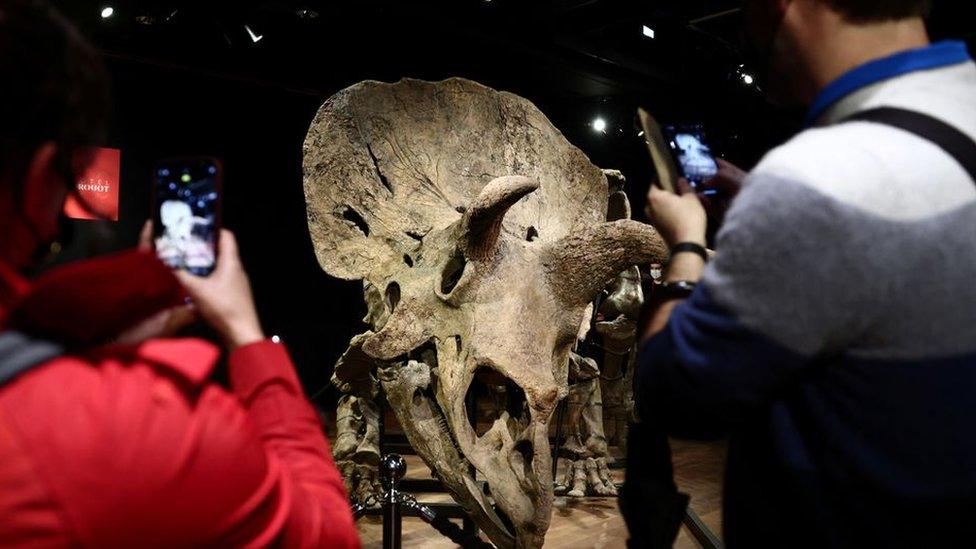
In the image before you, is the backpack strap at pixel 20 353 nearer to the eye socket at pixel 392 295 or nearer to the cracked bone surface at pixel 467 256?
the cracked bone surface at pixel 467 256

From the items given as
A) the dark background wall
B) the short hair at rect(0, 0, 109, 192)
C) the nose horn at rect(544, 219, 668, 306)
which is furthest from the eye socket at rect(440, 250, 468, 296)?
the short hair at rect(0, 0, 109, 192)

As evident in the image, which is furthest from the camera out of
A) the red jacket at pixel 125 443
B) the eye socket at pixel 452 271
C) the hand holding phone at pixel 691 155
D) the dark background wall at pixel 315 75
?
the dark background wall at pixel 315 75

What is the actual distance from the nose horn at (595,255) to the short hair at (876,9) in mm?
1696

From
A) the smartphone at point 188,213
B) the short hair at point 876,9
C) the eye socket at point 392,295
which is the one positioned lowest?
the eye socket at point 392,295

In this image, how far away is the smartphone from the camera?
101cm

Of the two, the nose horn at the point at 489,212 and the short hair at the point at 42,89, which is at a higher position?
the short hair at the point at 42,89

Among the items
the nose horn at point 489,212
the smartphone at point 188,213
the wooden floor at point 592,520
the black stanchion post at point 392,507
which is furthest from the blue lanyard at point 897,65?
the wooden floor at point 592,520

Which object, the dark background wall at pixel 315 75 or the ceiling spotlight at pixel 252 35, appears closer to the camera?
the ceiling spotlight at pixel 252 35

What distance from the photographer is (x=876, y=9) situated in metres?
1.09

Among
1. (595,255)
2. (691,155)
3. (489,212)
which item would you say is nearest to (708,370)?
(691,155)

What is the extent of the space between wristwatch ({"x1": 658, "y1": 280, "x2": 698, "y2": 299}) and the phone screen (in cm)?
26

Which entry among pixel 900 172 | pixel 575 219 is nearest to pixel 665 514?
pixel 900 172

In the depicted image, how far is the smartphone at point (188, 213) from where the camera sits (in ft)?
3.31

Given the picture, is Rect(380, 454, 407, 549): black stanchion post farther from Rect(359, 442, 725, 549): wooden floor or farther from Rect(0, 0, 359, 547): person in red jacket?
Rect(0, 0, 359, 547): person in red jacket
